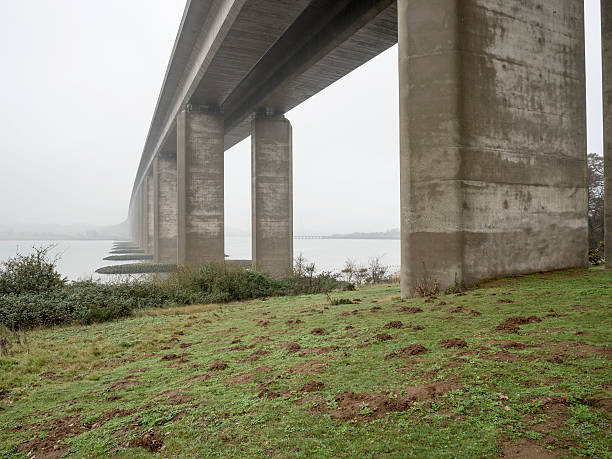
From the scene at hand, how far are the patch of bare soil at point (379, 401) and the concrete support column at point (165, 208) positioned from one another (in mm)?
41933

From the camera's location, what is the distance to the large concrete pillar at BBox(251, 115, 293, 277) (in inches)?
1052

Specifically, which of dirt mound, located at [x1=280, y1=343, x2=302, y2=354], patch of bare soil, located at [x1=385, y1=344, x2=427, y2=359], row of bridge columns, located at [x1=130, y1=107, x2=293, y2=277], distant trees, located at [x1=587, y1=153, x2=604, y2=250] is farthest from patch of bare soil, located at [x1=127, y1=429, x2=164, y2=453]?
row of bridge columns, located at [x1=130, y1=107, x2=293, y2=277]

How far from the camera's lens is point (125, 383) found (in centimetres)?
533

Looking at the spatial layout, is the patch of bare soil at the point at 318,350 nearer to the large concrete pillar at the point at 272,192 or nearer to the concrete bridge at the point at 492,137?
the concrete bridge at the point at 492,137

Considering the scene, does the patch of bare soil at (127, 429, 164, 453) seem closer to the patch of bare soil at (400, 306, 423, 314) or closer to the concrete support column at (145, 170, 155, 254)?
the patch of bare soil at (400, 306, 423, 314)

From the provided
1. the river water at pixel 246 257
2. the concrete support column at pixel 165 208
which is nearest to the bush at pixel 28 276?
the river water at pixel 246 257

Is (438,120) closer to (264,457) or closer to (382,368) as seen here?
(382,368)

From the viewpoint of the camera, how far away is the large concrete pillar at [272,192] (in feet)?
87.7

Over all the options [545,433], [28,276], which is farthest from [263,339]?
[28,276]

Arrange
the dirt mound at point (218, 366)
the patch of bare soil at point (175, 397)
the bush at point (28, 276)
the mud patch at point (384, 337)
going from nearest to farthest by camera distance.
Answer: the patch of bare soil at point (175, 397), the dirt mound at point (218, 366), the mud patch at point (384, 337), the bush at point (28, 276)

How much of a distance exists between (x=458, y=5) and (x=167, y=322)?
9.69 meters

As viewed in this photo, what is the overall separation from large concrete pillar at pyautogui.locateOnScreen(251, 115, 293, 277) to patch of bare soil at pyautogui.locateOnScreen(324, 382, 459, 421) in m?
22.9

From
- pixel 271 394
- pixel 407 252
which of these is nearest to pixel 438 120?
pixel 407 252

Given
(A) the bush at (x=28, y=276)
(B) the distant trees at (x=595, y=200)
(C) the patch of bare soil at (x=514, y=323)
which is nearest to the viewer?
(C) the patch of bare soil at (x=514, y=323)
